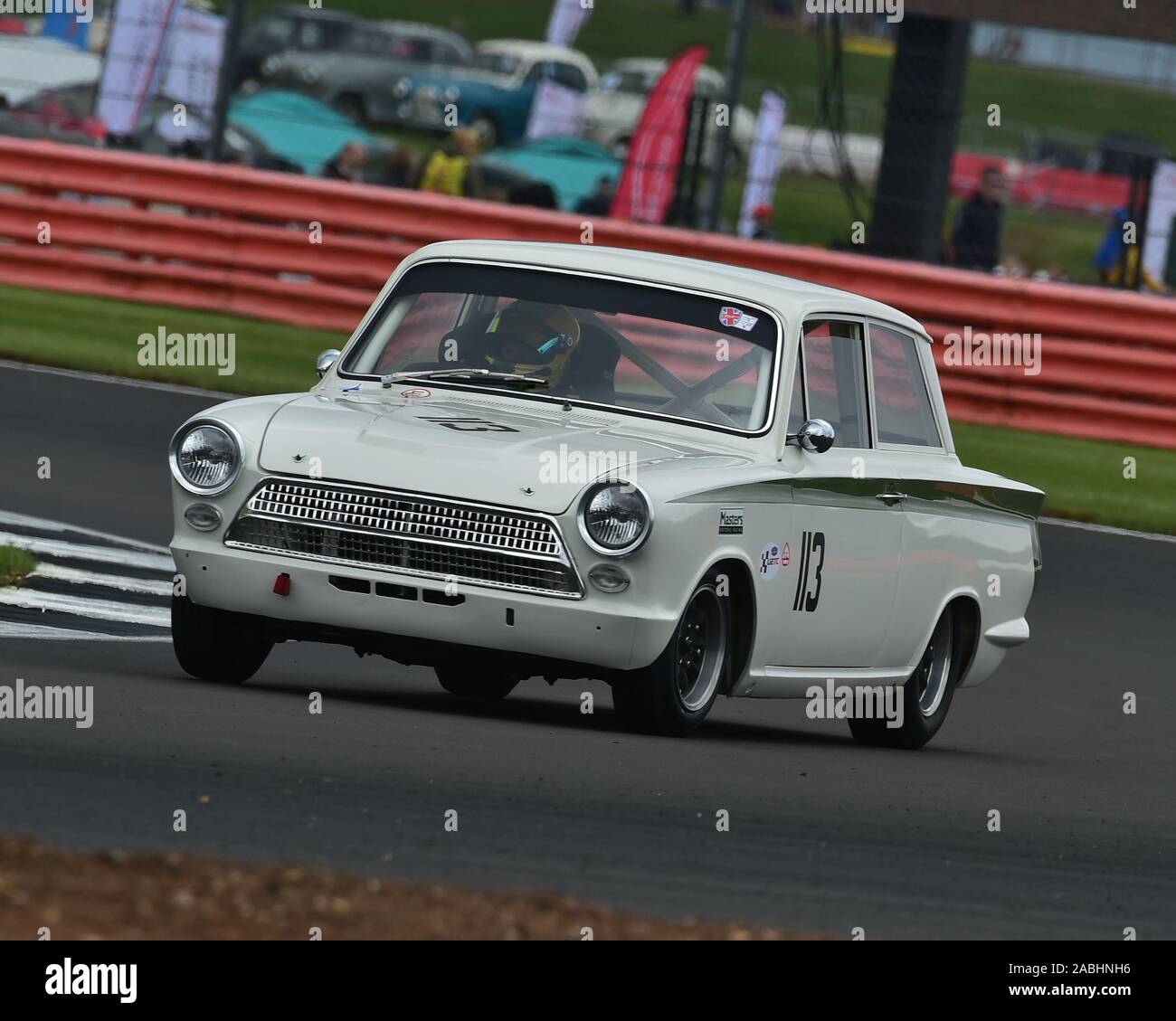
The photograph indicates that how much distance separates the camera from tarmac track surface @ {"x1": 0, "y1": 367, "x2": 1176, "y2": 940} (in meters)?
5.32

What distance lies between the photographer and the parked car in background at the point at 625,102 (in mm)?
41844

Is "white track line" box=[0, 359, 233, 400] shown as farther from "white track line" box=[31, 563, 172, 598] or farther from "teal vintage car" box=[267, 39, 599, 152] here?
"teal vintage car" box=[267, 39, 599, 152]

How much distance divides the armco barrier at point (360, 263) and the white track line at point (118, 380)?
6.04ft

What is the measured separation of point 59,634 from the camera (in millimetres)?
9078

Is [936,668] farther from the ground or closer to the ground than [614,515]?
closer to the ground

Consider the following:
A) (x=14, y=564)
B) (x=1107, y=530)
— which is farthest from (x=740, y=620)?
(x=1107, y=530)

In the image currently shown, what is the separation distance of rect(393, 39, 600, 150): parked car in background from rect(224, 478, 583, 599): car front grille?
3505 cm

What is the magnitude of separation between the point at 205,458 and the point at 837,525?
2.19 metres

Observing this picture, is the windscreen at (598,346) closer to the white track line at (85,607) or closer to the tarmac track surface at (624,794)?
the tarmac track surface at (624,794)

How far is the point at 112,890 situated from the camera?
4570 millimetres

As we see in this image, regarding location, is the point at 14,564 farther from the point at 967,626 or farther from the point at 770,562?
the point at 967,626

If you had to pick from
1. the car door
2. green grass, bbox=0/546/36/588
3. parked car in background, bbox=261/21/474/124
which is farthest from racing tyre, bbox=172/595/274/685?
parked car in background, bbox=261/21/474/124

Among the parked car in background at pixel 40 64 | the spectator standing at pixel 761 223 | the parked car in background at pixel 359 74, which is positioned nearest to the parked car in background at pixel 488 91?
the parked car in background at pixel 359 74

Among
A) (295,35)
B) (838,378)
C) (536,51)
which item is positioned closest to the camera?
(838,378)
